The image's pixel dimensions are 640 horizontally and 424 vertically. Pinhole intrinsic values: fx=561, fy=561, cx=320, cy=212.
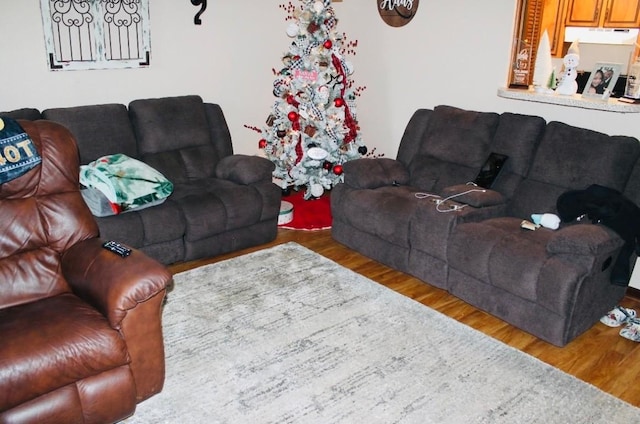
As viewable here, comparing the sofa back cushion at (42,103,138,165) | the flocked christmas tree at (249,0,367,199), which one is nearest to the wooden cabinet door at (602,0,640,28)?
the flocked christmas tree at (249,0,367,199)

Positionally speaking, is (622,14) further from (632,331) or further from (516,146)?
(632,331)

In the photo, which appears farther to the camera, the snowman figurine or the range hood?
the range hood

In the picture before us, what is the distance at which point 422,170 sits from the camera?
4.25 meters

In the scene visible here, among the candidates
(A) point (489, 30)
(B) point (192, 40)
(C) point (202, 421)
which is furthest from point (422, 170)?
(C) point (202, 421)

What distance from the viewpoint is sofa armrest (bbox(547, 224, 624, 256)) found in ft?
9.46

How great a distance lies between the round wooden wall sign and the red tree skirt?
5.58 ft

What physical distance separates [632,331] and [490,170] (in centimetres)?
133

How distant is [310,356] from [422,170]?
76.3 inches

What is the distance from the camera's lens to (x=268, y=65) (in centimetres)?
522

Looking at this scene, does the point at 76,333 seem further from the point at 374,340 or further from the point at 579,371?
the point at 579,371

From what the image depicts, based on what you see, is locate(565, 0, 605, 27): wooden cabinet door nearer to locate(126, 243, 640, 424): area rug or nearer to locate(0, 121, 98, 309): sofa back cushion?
locate(126, 243, 640, 424): area rug

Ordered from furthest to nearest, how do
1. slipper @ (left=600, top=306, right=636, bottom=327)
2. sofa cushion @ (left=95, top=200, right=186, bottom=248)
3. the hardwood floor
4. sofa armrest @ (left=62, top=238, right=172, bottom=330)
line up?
sofa cushion @ (left=95, top=200, right=186, bottom=248)
slipper @ (left=600, top=306, right=636, bottom=327)
the hardwood floor
sofa armrest @ (left=62, top=238, right=172, bottom=330)

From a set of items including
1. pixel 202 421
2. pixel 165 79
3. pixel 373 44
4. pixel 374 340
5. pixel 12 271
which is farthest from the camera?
pixel 373 44

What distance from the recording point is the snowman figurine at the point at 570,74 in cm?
382
